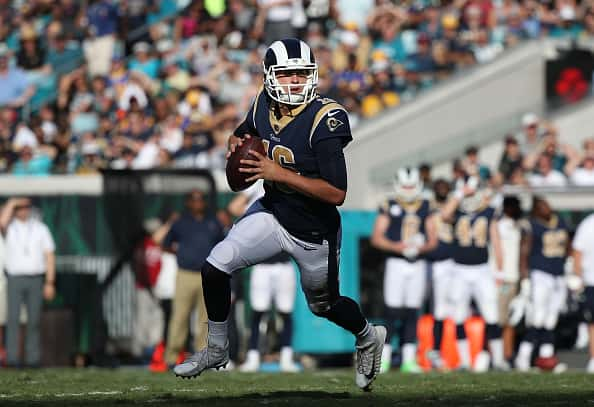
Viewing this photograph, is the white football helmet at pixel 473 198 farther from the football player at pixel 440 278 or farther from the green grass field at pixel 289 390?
the green grass field at pixel 289 390

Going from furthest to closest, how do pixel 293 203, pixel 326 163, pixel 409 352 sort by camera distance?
pixel 409 352
pixel 293 203
pixel 326 163

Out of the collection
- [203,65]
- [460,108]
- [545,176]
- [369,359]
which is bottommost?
[369,359]

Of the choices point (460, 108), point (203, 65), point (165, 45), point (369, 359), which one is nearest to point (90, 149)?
point (203, 65)

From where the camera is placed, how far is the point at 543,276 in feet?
42.7

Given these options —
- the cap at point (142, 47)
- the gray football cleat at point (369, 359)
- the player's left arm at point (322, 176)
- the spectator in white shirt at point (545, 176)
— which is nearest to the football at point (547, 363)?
the spectator in white shirt at point (545, 176)

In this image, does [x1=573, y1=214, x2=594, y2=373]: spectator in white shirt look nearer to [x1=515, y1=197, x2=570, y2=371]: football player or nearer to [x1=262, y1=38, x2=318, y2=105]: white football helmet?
[x1=515, y1=197, x2=570, y2=371]: football player

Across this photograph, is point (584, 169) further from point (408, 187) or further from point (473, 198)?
point (408, 187)

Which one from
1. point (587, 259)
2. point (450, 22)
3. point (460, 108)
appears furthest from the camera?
point (450, 22)

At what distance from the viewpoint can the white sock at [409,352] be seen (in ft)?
41.3

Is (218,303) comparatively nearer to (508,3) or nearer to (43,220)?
(43,220)

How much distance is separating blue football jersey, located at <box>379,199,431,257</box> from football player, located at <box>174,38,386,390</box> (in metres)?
5.41

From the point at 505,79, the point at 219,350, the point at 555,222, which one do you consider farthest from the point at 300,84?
the point at 505,79

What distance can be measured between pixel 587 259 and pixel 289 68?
5.90 metres

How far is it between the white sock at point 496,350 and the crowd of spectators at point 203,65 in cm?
483
